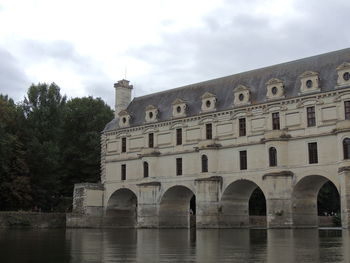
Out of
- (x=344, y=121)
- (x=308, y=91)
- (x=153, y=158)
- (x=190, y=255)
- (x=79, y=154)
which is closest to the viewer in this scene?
(x=190, y=255)

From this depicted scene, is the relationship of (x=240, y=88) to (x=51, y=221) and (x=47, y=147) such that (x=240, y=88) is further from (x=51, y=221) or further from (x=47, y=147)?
(x=51, y=221)

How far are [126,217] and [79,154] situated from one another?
11.6 metres

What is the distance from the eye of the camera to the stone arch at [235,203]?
4184 centimetres

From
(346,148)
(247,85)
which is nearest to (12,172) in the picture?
(247,85)

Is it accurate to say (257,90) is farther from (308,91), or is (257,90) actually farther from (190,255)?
(190,255)

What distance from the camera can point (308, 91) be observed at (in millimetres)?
38812

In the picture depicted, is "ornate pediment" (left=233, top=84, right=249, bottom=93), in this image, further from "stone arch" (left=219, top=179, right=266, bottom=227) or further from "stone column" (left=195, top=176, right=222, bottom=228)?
"stone arch" (left=219, top=179, right=266, bottom=227)

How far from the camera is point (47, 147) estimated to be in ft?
171

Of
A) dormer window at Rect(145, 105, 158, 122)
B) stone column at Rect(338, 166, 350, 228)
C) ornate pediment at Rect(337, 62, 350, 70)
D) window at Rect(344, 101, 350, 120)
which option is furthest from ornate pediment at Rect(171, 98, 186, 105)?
stone column at Rect(338, 166, 350, 228)

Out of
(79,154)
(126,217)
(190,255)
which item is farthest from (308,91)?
(79,154)

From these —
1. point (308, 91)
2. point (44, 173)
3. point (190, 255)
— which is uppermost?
point (308, 91)

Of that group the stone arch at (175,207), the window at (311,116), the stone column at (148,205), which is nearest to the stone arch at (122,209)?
the stone column at (148,205)

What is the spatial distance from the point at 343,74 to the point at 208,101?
12.0m

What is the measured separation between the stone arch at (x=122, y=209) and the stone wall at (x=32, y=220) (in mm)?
4487
